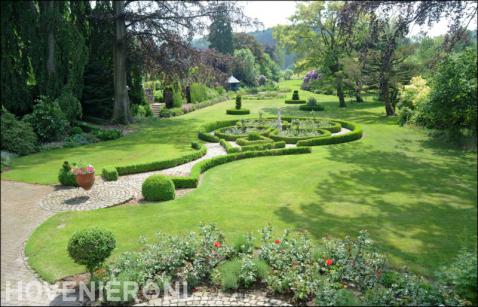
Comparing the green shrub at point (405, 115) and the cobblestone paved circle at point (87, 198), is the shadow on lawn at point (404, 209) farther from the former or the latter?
the green shrub at point (405, 115)

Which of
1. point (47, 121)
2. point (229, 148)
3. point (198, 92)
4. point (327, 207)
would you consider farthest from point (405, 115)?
point (198, 92)

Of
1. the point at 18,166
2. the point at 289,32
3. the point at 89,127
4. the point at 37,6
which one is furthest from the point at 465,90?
the point at 289,32

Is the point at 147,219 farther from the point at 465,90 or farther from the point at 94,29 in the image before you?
the point at 94,29

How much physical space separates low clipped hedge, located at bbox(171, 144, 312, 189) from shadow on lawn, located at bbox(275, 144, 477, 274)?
3533mm

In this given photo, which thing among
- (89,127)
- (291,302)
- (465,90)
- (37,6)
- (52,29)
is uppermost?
(37,6)

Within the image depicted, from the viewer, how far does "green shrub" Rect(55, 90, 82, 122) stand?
22.2 meters


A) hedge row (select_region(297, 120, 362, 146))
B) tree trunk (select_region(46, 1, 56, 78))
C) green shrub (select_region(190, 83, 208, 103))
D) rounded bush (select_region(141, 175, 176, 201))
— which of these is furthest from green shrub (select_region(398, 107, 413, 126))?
green shrub (select_region(190, 83, 208, 103))

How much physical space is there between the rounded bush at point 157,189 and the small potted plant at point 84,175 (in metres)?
1.73

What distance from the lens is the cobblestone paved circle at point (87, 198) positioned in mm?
11394

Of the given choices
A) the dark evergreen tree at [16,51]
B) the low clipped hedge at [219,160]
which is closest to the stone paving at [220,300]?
the low clipped hedge at [219,160]

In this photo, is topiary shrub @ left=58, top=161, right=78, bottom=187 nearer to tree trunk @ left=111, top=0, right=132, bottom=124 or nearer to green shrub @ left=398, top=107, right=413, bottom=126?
tree trunk @ left=111, top=0, right=132, bottom=124

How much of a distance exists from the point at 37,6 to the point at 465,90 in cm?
2276

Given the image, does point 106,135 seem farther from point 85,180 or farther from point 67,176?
point 85,180

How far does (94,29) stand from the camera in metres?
27.1
